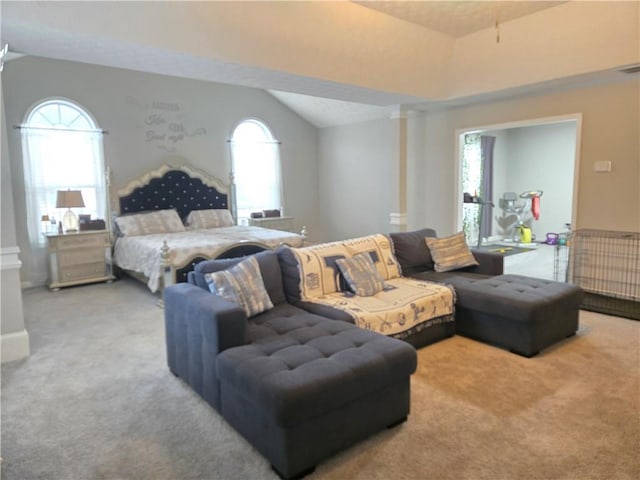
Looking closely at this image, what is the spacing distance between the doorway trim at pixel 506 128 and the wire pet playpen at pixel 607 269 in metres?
0.28

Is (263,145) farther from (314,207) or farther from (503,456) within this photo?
(503,456)

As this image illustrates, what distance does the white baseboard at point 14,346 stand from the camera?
3.31m

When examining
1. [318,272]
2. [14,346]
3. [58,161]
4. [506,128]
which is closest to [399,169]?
[506,128]

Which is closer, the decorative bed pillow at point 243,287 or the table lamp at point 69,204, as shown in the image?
the decorative bed pillow at point 243,287

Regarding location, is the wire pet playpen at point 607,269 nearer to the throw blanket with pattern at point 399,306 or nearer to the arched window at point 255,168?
the throw blanket with pattern at point 399,306

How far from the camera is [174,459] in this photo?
6.99ft

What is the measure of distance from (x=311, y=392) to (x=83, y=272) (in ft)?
16.4

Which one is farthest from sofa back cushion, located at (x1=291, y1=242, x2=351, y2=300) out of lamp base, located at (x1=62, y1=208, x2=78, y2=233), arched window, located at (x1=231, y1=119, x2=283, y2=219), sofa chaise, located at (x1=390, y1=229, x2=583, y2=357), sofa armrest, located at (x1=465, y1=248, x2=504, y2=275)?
arched window, located at (x1=231, y1=119, x2=283, y2=219)

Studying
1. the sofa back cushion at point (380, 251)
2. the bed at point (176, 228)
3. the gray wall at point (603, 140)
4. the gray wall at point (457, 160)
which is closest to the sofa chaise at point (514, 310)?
the sofa back cushion at point (380, 251)

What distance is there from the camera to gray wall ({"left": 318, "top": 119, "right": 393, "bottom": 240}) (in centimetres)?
759

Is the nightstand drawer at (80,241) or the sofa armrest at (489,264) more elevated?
the nightstand drawer at (80,241)

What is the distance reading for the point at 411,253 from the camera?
4.28m

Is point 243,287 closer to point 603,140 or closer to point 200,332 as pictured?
point 200,332

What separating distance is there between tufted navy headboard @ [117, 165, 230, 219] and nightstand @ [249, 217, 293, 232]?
0.55 meters
